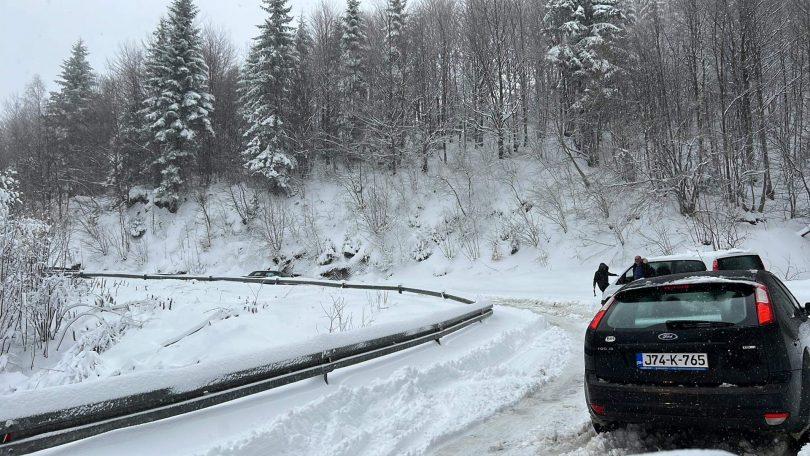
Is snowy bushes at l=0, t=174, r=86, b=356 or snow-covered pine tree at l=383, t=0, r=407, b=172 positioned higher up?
snow-covered pine tree at l=383, t=0, r=407, b=172

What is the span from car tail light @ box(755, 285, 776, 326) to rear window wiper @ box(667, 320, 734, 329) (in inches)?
9.8

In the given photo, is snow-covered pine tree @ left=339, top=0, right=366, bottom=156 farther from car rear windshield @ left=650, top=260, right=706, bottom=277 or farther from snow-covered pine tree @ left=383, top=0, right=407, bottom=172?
car rear windshield @ left=650, top=260, right=706, bottom=277

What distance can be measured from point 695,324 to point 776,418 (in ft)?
2.71

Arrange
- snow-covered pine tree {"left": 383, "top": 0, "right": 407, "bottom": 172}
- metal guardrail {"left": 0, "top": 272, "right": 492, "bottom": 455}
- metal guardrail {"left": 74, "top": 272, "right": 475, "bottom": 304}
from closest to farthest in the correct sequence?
metal guardrail {"left": 0, "top": 272, "right": 492, "bottom": 455} → metal guardrail {"left": 74, "top": 272, "right": 475, "bottom": 304} → snow-covered pine tree {"left": 383, "top": 0, "right": 407, "bottom": 172}

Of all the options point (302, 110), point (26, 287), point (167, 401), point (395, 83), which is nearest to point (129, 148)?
point (302, 110)

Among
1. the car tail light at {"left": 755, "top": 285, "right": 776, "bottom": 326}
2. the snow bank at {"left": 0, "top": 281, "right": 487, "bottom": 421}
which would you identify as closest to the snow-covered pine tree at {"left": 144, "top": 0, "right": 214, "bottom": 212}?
the snow bank at {"left": 0, "top": 281, "right": 487, "bottom": 421}

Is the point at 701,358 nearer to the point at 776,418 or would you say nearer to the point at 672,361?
the point at 672,361

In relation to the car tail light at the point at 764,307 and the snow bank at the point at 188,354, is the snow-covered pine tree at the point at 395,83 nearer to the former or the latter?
the snow bank at the point at 188,354

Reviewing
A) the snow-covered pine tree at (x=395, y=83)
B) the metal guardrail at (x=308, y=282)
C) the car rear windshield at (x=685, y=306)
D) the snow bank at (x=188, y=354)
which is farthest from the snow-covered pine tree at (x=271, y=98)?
the car rear windshield at (x=685, y=306)

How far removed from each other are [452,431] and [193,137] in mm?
36699

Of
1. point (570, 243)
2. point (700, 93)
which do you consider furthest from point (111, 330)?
point (700, 93)

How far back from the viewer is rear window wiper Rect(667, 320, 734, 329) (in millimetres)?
3815

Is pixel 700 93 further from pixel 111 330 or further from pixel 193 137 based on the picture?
pixel 193 137

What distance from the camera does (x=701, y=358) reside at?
12.4ft
